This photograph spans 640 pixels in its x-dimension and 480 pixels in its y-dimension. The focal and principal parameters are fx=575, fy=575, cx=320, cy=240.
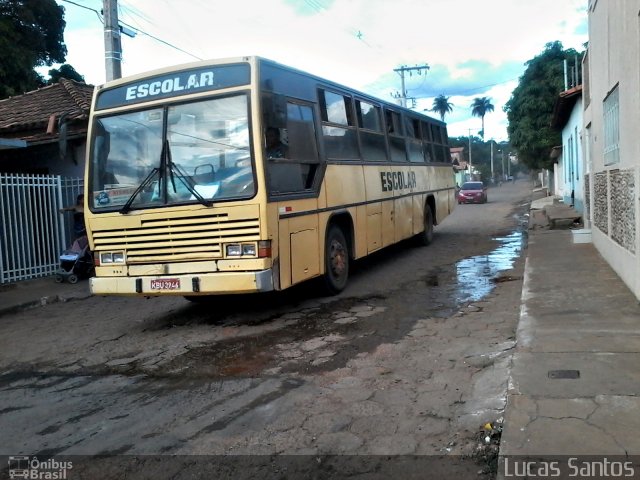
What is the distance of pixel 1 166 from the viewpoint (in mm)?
13484

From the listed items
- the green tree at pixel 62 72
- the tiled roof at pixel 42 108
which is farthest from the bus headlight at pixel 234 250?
the green tree at pixel 62 72

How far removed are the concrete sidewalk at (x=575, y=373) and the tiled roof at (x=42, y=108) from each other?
10.2 metres

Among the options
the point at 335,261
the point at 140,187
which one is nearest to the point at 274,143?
the point at 140,187

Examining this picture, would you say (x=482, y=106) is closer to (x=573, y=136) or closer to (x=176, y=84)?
(x=573, y=136)

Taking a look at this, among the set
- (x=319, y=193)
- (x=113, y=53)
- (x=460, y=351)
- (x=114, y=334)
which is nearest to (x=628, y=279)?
(x=460, y=351)

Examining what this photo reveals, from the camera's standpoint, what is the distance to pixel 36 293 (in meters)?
10.0

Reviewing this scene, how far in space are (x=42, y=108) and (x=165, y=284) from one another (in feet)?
33.3

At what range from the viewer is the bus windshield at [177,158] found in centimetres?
652

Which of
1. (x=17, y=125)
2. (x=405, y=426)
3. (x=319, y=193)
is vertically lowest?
(x=405, y=426)

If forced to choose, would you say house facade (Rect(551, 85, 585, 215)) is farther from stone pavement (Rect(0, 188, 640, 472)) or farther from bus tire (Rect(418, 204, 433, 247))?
stone pavement (Rect(0, 188, 640, 472))

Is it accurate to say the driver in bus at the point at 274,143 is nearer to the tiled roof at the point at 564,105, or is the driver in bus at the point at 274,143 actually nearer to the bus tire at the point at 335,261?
the bus tire at the point at 335,261

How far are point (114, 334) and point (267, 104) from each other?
3.38m

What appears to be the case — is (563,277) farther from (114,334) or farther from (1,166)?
(1,166)

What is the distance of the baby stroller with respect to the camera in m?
11.0
